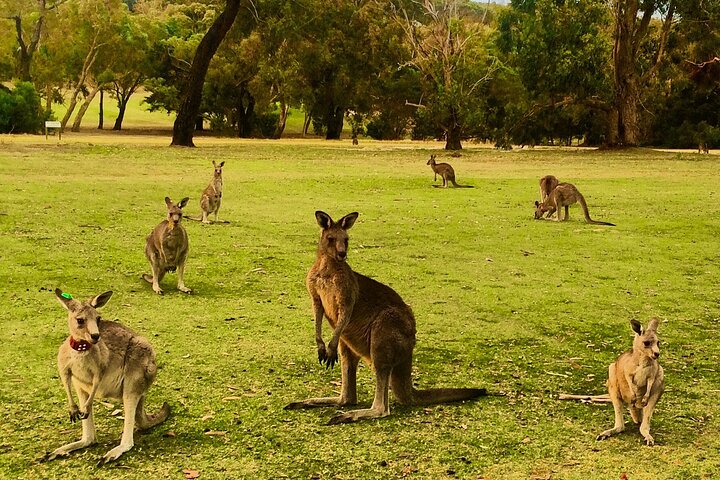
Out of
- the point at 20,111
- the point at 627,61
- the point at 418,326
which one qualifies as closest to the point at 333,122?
the point at 20,111

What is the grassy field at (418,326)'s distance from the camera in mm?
3580

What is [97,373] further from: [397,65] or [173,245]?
[397,65]

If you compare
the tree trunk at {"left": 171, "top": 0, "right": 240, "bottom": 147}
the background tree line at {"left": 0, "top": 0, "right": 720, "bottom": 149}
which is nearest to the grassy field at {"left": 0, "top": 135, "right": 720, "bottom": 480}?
the tree trunk at {"left": 171, "top": 0, "right": 240, "bottom": 147}

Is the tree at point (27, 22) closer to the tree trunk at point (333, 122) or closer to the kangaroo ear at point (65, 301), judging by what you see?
the tree trunk at point (333, 122)

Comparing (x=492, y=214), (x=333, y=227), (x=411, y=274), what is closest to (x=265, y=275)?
(x=411, y=274)

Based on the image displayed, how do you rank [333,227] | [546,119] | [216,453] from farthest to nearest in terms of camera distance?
[546,119] → [333,227] → [216,453]

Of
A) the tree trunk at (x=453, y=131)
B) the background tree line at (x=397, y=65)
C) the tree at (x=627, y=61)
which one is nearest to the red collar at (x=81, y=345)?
the background tree line at (x=397, y=65)

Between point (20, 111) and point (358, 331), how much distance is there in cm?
3473

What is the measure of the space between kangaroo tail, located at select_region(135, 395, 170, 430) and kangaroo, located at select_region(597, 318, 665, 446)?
1.92m

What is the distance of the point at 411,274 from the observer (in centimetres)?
754

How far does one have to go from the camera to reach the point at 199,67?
25672 mm

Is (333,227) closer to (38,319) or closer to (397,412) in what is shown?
(397,412)

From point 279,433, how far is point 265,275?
11.9 feet

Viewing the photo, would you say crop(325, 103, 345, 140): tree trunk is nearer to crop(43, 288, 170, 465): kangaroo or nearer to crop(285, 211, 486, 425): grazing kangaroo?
crop(285, 211, 486, 425): grazing kangaroo
